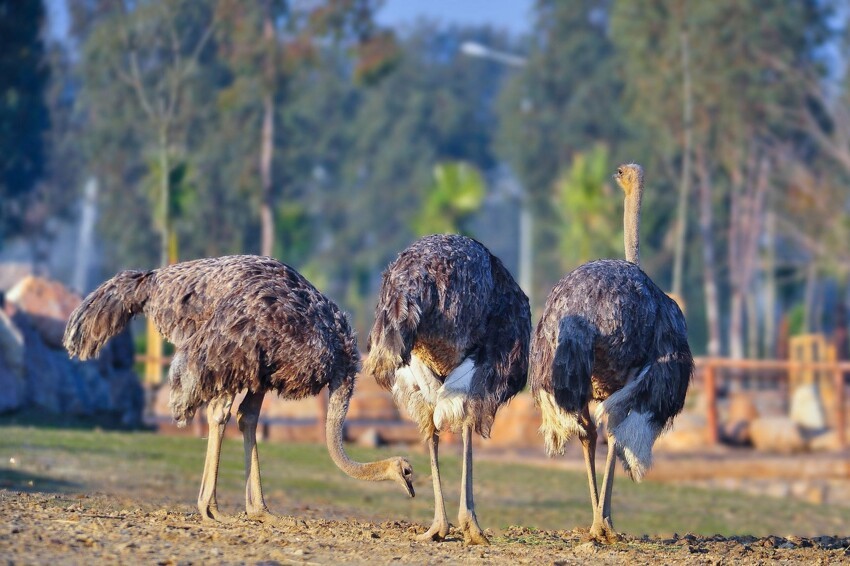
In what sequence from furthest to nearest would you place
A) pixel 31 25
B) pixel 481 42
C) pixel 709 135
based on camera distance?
Result: pixel 481 42 → pixel 709 135 → pixel 31 25

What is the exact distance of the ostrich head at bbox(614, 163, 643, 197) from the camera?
10438mm

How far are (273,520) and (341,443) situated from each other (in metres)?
0.65

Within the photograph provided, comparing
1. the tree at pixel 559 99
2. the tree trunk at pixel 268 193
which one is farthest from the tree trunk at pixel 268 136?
the tree at pixel 559 99

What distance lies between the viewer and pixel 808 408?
84.8 ft

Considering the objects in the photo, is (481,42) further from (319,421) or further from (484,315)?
(484,315)

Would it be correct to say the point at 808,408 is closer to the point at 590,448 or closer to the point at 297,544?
the point at 590,448

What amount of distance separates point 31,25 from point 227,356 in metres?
34.7

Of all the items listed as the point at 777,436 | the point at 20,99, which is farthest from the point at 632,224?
the point at 20,99

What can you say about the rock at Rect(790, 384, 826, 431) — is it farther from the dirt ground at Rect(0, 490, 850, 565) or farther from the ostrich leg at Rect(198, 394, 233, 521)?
the ostrich leg at Rect(198, 394, 233, 521)

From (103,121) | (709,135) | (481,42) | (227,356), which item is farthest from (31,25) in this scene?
(481,42)

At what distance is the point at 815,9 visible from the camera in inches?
1747

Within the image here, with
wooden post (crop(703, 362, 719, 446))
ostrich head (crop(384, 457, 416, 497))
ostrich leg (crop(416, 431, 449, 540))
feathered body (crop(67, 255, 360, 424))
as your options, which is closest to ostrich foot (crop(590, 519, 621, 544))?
ostrich leg (crop(416, 431, 449, 540))

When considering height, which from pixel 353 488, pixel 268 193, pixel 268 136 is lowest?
pixel 353 488

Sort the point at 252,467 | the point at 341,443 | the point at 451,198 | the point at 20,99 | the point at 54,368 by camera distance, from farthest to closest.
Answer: the point at 451,198, the point at 20,99, the point at 54,368, the point at 252,467, the point at 341,443
